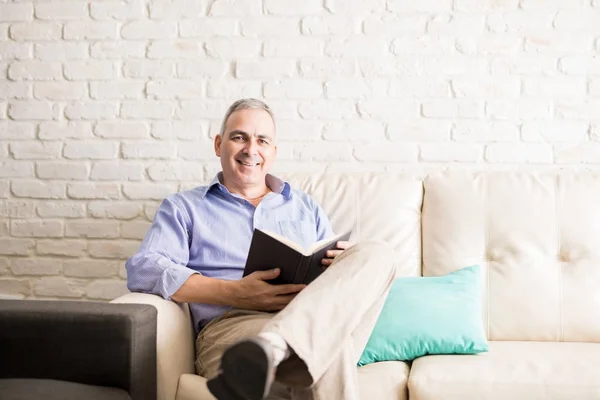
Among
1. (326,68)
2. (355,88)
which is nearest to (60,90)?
(326,68)

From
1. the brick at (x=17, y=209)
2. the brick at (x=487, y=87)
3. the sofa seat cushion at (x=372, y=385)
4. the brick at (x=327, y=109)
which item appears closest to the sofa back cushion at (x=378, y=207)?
the brick at (x=327, y=109)

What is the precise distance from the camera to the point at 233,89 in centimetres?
280

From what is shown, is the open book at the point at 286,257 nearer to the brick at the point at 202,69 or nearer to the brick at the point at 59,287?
the brick at the point at 202,69

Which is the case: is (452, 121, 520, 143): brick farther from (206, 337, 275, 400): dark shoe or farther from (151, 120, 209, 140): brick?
(206, 337, 275, 400): dark shoe

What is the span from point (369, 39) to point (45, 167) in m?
1.43

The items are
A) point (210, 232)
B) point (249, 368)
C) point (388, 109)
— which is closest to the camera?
point (249, 368)

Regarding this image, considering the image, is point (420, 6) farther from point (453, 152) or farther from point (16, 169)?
point (16, 169)

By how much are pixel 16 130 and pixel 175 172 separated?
28.2 inches

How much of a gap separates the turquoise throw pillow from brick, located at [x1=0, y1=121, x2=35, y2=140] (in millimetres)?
1691

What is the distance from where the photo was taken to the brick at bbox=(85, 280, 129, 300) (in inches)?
114

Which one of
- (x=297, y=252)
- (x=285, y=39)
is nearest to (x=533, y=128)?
(x=285, y=39)

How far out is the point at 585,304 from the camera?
2268mm

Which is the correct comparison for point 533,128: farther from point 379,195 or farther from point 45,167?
point 45,167

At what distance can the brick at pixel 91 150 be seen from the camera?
2.89 metres
